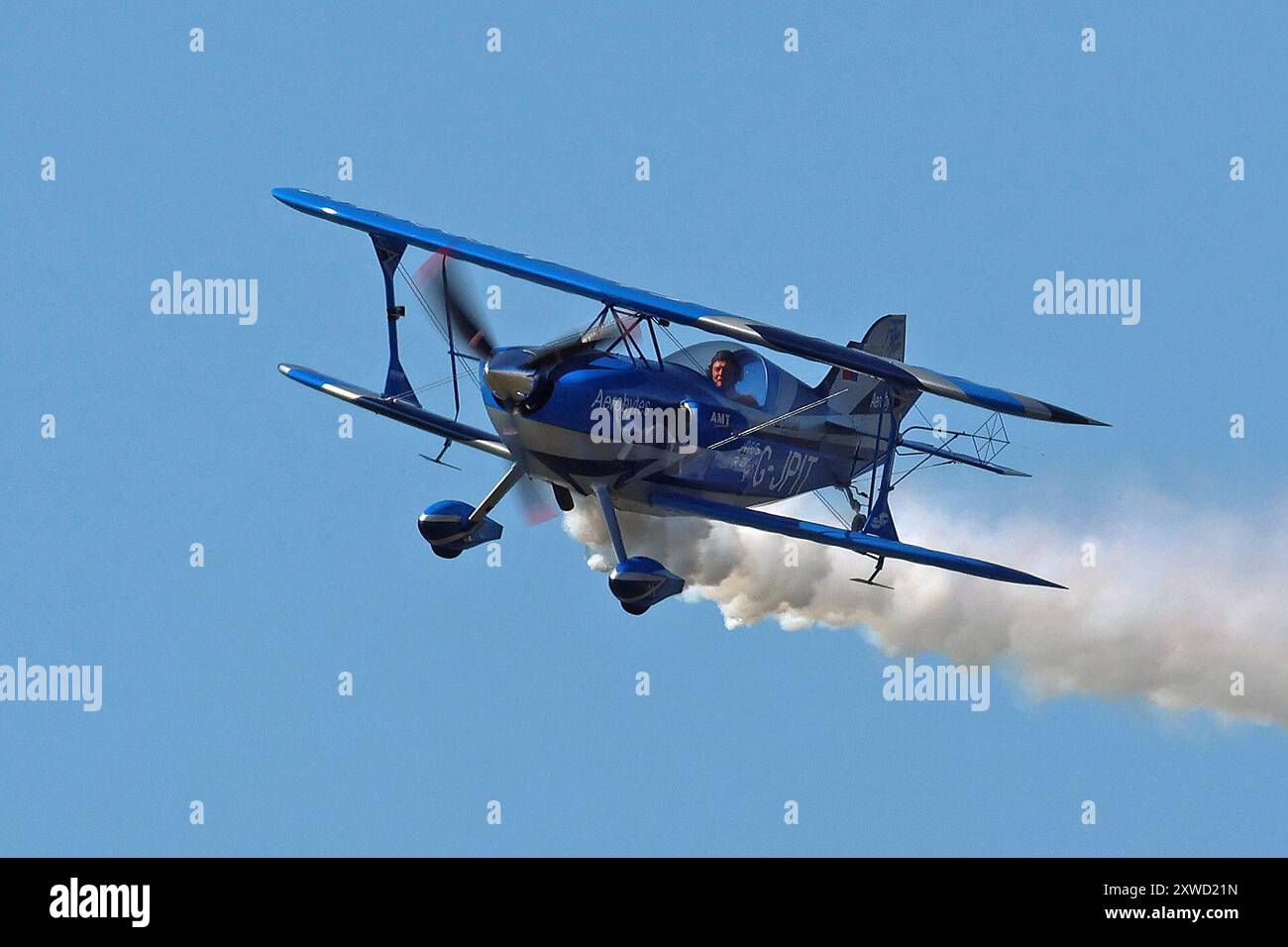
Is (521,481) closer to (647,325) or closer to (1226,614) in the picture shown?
(647,325)

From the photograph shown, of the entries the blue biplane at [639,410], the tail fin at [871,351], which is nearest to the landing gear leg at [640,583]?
the blue biplane at [639,410]

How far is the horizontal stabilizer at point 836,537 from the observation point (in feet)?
97.5

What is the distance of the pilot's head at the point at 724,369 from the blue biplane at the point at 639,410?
0.05ft

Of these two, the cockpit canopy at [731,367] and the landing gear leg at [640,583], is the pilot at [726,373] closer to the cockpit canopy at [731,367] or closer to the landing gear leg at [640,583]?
the cockpit canopy at [731,367]

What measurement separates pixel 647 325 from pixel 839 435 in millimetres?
4306

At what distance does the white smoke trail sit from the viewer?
3328 centimetres

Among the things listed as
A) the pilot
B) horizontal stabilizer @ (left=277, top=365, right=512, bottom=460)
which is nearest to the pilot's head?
the pilot

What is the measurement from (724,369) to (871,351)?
3.93 metres

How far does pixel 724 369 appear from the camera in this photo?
30984mm

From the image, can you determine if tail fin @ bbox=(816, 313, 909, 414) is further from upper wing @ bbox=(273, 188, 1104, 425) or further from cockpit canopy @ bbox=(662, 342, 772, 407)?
upper wing @ bbox=(273, 188, 1104, 425)

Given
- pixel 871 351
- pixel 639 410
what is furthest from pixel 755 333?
pixel 871 351

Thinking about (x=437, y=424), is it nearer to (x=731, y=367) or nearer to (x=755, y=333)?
(x=731, y=367)

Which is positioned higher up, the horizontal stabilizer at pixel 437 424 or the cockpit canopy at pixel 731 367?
the cockpit canopy at pixel 731 367

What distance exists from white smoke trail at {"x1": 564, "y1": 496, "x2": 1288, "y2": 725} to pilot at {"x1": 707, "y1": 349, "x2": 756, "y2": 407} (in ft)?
7.67
